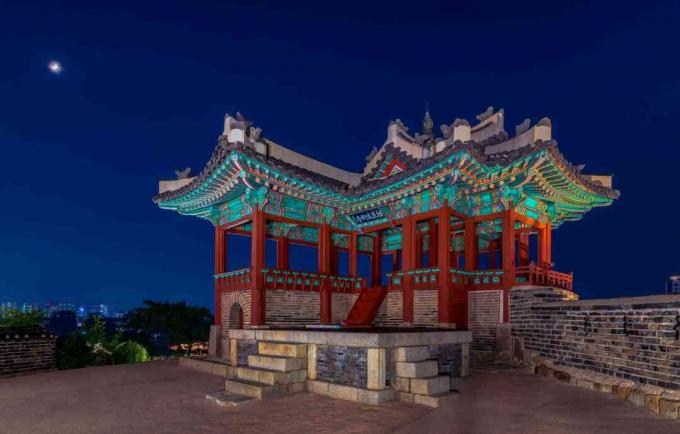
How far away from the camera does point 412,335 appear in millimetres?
9062

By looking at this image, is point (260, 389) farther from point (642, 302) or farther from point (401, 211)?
point (401, 211)

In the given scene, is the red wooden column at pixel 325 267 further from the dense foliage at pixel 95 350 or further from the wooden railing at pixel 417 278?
the dense foliage at pixel 95 350

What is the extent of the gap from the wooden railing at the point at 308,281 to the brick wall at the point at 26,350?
710cm

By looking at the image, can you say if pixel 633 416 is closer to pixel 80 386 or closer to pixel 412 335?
pixel 412 335

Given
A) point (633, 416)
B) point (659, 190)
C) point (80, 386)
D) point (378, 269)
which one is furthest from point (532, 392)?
point (659, 190)

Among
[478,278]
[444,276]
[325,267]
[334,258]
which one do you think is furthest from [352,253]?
[478,278]

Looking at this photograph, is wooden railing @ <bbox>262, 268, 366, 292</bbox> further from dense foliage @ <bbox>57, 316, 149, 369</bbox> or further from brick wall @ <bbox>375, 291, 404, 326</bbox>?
dense foliage @ <bbox>57, 316, 149, 369</bbox>

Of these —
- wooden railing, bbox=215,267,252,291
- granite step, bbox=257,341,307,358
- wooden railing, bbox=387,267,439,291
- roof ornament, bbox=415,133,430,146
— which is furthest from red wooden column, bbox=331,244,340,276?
granite step, bbox=257,341,307,358

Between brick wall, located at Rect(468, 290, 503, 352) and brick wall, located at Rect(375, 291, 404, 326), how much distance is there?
2.63m

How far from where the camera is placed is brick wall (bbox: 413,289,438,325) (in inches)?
583

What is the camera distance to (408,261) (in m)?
16.1

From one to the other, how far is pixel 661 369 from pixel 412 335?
4405mm

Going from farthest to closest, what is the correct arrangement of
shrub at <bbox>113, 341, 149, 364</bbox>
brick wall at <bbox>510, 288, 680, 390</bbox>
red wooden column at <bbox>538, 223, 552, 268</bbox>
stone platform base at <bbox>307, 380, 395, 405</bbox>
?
red wooden column at <bbox>538, 223, 552, 268</bbox>, shrub at <bbox>113, 341, 149, 364</bbox>, stone platform base at <bbox>307, 380, 395, 405</bbox>, brick wall at <bbox>510, 288, 680, 390</bbox>

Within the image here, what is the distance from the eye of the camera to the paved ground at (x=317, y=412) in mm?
6703
